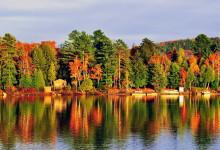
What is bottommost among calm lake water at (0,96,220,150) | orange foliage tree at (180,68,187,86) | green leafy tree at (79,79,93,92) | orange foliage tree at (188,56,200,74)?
calm lake water at (0,96,220,150)

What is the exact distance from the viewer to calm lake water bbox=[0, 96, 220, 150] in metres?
34.1

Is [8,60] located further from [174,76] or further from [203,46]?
[203,46]

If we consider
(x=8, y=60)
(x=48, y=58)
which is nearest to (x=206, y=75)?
(x=48, y=58)

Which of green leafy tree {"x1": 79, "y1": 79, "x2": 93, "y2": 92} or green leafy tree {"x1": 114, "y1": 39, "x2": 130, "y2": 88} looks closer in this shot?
green leafy tree {"x1": 79, "y1": 79, "x2": 93, "y2": 92}

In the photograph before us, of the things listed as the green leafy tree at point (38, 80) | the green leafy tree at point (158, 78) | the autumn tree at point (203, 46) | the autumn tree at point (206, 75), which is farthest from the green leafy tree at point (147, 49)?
the green leafy tree at point (38, 80)

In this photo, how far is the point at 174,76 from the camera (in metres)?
99.9

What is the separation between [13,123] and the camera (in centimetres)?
4531

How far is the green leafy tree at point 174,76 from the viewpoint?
327 feet

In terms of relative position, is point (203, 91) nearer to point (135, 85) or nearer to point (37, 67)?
point (135, 85)

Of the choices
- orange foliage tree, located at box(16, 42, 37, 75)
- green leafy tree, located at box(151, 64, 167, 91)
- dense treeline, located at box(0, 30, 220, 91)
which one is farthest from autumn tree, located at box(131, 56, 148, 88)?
orange foliage tree, located at box(16, 42, 37, 75)

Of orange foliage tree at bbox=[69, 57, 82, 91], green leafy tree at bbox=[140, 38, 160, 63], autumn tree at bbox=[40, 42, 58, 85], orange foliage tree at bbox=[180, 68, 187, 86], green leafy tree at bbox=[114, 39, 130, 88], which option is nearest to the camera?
orange foliage tree at bbox=[69, 57, 82, 91]

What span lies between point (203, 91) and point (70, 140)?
219 feet

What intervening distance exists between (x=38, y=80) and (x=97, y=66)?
11.6 meters

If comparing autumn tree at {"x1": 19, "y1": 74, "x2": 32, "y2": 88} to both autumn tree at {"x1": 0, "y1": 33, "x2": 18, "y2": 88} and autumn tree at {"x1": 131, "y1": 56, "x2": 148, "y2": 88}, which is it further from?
autumn tree at {"x1": 131, "y1": 56, "x2": 148, "y2": 88}
